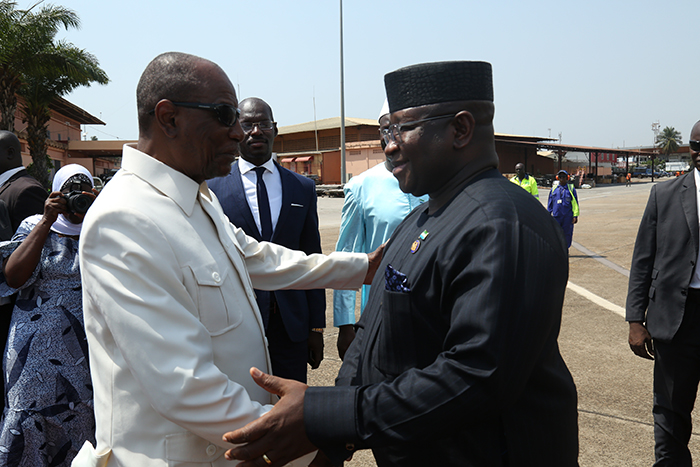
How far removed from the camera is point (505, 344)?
4.73 ft

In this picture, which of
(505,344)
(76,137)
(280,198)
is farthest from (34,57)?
(76,137)

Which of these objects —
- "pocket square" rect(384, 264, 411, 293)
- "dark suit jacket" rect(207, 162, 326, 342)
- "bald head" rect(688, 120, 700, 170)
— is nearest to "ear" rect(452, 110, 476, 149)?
"pocket square" rect(384, 264, 411, 293)

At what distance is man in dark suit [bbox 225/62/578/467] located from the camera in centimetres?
146

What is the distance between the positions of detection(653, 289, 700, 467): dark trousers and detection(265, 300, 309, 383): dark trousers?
2189 millimetres

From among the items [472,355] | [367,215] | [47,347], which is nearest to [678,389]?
[367,215]

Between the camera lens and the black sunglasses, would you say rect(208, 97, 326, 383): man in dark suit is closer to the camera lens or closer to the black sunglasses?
the camera lens

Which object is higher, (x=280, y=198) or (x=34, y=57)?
(x=34, y=57)

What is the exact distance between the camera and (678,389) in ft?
10.7

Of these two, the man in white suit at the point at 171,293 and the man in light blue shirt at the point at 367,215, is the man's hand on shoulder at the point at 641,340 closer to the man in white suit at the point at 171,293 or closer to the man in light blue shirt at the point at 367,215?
the man in light blue shirt at the point at 367,215

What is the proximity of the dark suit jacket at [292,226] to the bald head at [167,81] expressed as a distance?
5.41 feet

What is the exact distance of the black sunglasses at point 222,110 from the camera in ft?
6.01

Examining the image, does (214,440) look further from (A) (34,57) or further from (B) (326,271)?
(A) (34,57)

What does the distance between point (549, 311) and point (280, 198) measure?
247 cm

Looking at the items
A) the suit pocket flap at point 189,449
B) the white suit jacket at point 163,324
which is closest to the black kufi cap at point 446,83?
the white suit jacket at point 163,324
